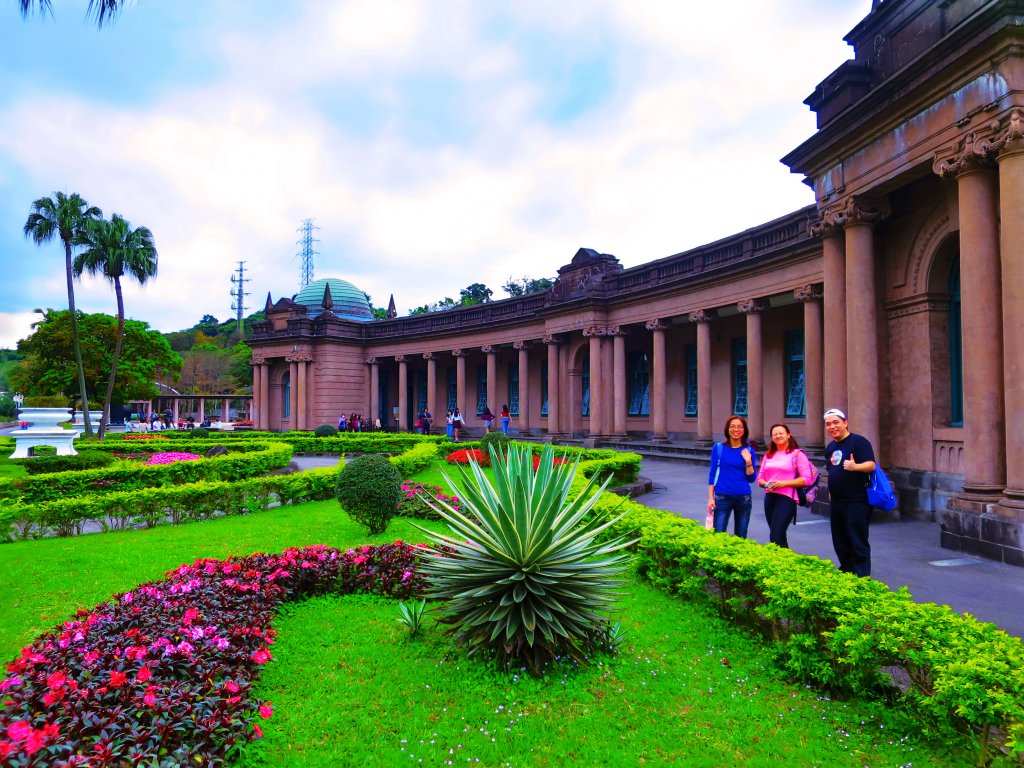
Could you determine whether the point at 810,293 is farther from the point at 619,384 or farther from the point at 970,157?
the point at 619,384

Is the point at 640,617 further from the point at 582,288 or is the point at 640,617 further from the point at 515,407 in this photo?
the point at 515,407

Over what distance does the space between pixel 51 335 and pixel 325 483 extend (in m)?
36.3

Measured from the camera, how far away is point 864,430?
33.5 feet

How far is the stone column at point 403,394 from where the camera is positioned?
33969 mm

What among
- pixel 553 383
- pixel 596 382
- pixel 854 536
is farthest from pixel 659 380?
pixel 854 536

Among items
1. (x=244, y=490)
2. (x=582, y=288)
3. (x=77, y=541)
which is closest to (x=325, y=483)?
(x=244, y=490)

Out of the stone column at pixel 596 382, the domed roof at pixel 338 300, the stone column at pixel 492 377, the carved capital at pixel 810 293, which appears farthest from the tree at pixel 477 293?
the carved capital at pixel 810 293

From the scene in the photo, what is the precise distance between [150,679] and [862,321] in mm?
11011

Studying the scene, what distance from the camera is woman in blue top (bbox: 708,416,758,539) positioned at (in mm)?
6785

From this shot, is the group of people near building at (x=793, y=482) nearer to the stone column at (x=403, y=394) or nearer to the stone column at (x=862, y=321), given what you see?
the stone column at (x=862, y=321)

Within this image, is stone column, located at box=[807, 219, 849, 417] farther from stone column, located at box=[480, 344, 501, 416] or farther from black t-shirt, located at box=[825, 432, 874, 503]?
stone column, located at box=[480, 344, 501, 416]

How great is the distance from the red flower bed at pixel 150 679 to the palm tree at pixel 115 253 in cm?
2596

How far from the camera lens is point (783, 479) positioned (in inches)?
253

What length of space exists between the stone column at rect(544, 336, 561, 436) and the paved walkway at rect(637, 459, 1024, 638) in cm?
1403
